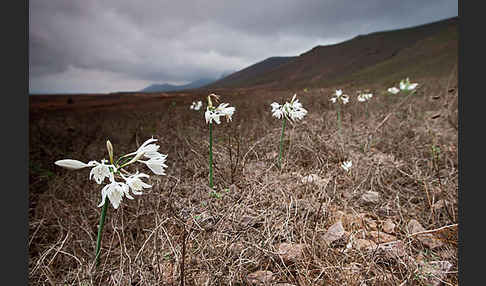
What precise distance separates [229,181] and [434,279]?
156 centimetres

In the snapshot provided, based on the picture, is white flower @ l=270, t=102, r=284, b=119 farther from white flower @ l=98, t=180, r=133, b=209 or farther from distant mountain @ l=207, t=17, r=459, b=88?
distant mountain @ l=207, t=17, r=459, b=88

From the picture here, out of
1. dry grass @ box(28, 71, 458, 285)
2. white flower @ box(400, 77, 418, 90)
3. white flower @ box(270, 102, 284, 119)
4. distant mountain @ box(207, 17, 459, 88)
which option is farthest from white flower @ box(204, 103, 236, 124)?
distant mountain @ box(207, 17, 459, 88)

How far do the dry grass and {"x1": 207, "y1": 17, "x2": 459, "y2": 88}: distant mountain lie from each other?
11.2 metres

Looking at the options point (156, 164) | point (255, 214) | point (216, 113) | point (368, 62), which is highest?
point (368, 62)

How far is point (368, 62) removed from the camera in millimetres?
38875

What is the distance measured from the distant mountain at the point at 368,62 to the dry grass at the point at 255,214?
1118 cm

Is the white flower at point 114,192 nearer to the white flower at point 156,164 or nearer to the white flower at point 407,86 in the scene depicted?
the white flower at point 156,164

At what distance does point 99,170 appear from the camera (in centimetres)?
102

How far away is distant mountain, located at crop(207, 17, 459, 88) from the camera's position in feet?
51.6

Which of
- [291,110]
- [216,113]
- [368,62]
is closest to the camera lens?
[216,113]

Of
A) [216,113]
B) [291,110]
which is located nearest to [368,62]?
[291,110]

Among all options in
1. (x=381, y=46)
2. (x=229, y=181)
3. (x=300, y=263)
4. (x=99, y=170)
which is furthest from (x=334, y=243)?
(x=381, y=46)

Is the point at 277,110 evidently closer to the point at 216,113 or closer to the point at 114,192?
the point at 216,113

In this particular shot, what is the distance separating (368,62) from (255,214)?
44.8 m
